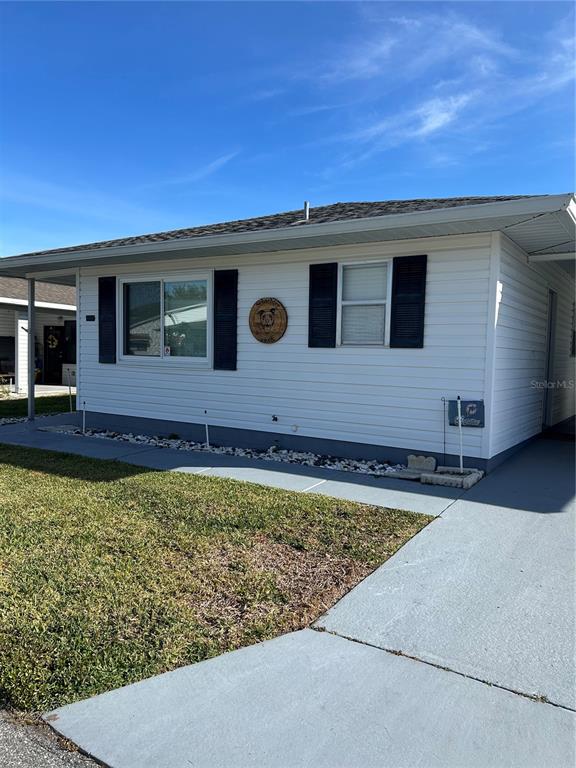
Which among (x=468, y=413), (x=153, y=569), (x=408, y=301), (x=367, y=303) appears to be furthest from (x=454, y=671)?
(x=367, y=303)

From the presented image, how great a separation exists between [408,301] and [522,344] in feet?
6.56

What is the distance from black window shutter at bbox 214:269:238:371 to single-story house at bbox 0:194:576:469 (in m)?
0.02

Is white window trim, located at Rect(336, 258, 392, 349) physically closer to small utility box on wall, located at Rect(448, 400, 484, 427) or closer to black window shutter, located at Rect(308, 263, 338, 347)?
black window shutter, located at Rect(308, 263, 338, 347)

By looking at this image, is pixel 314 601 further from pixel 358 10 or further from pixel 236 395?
pixel 358 10

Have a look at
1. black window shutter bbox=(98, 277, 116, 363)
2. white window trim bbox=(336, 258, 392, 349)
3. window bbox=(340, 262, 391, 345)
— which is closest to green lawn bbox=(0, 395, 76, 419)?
black window shutter bbox=(98, 277, 116, 363)

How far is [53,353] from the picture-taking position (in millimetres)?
18344

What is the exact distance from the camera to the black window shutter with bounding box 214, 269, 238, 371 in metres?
7.57

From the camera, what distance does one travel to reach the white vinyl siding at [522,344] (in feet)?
20.0

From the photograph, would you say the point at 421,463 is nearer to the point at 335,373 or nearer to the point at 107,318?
the point at 335,373

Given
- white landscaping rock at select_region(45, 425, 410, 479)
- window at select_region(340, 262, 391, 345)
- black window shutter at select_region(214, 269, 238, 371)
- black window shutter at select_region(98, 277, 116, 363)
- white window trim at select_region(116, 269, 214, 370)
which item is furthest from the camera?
black window shutter at select_region(98, 277, 116, 363)

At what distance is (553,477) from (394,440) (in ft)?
6.07

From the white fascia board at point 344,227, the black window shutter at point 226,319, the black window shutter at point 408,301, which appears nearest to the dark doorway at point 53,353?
the white fascia board at point 344,227

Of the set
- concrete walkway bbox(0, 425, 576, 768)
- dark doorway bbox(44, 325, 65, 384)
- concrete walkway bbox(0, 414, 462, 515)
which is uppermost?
dark doorway bbox(44, 325, 65, 384)

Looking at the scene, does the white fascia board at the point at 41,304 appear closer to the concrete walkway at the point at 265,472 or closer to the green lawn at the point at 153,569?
the concrete walkway at the point at 265,472
